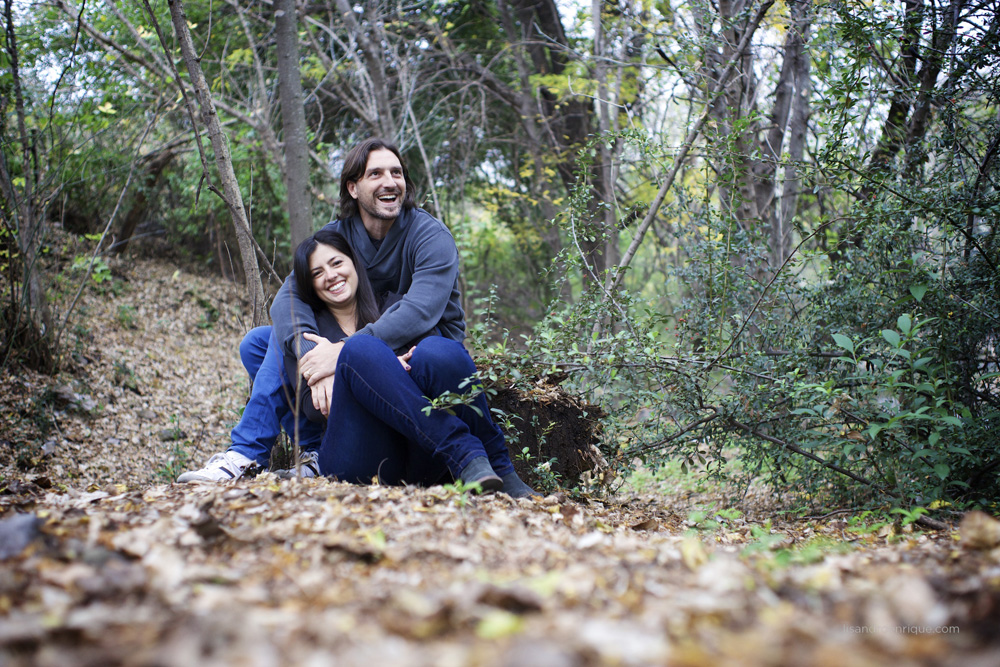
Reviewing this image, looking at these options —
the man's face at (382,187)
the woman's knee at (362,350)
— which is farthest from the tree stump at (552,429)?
the man's face at (382,187)

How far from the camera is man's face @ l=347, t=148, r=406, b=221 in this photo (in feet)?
10.5

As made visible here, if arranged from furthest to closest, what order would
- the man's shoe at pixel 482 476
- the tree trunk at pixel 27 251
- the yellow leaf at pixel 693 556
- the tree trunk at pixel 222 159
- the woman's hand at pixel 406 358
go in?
the tree trunk at pixel 27 251
the tree trunk at pixel 222 159
the woman's hand at pixel 406 358
the man's shoe at pixel 482 476
the yellow leaf at pixel 693 556

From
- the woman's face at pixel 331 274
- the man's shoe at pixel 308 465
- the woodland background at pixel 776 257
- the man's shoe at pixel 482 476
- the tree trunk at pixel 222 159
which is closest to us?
the man's shoe at pixel 482 476

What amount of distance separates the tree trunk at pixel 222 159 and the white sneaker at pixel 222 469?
1.05m

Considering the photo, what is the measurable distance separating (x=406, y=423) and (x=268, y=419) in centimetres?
91

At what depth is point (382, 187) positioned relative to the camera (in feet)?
10.5

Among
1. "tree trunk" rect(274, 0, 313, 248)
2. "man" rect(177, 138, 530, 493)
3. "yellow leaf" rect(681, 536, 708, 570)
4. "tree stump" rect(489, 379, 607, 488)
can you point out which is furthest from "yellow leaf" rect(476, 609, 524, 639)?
"tree trunk" rect(274, 0, 313, 248)

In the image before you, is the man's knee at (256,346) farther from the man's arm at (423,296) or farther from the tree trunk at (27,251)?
the tree trunk at (27,251)

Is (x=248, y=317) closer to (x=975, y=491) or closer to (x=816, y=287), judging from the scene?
(x=816, y=287)

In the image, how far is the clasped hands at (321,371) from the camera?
282cm

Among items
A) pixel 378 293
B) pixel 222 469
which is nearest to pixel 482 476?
pixel 222 469

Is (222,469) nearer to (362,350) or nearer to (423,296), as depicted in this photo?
(362,350)

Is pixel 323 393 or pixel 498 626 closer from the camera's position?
pixel 498 626

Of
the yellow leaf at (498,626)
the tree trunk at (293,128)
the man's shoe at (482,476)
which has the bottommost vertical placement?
the man's shoe at (482,476)
